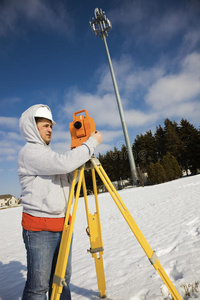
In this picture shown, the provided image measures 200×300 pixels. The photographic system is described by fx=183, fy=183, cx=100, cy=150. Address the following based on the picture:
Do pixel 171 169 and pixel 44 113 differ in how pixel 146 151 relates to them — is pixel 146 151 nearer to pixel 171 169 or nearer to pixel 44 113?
pixel 171 169

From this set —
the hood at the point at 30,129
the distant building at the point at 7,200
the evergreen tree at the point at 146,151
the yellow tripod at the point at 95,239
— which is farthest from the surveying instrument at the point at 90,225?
the distant building at the point at 7,200

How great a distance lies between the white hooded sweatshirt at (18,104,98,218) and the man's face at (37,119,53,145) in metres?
0.09

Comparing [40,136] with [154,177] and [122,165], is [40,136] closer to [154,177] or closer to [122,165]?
[154,177]

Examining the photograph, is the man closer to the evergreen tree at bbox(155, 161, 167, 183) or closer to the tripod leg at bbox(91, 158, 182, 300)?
the tripod leg at bbox(91, 158, 182, 300)

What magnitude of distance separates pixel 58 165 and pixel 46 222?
50cm

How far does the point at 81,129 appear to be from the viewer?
180 centimetres

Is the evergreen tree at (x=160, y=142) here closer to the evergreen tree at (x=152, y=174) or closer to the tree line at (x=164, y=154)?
the tree line at (x=164, y=154)

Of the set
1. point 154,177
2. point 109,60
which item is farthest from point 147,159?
point 109,60

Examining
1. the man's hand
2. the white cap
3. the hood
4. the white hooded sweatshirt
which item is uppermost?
the white cap

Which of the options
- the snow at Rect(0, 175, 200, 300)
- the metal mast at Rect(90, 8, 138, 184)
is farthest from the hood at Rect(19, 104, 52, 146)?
the metal mast at Rect(90, 8, 138, 184)

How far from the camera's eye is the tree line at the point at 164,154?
85.3 feet

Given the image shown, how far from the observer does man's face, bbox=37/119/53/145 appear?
1790 millimetres

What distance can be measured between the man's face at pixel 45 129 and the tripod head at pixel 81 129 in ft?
0.73

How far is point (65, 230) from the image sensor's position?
5.20 ft
